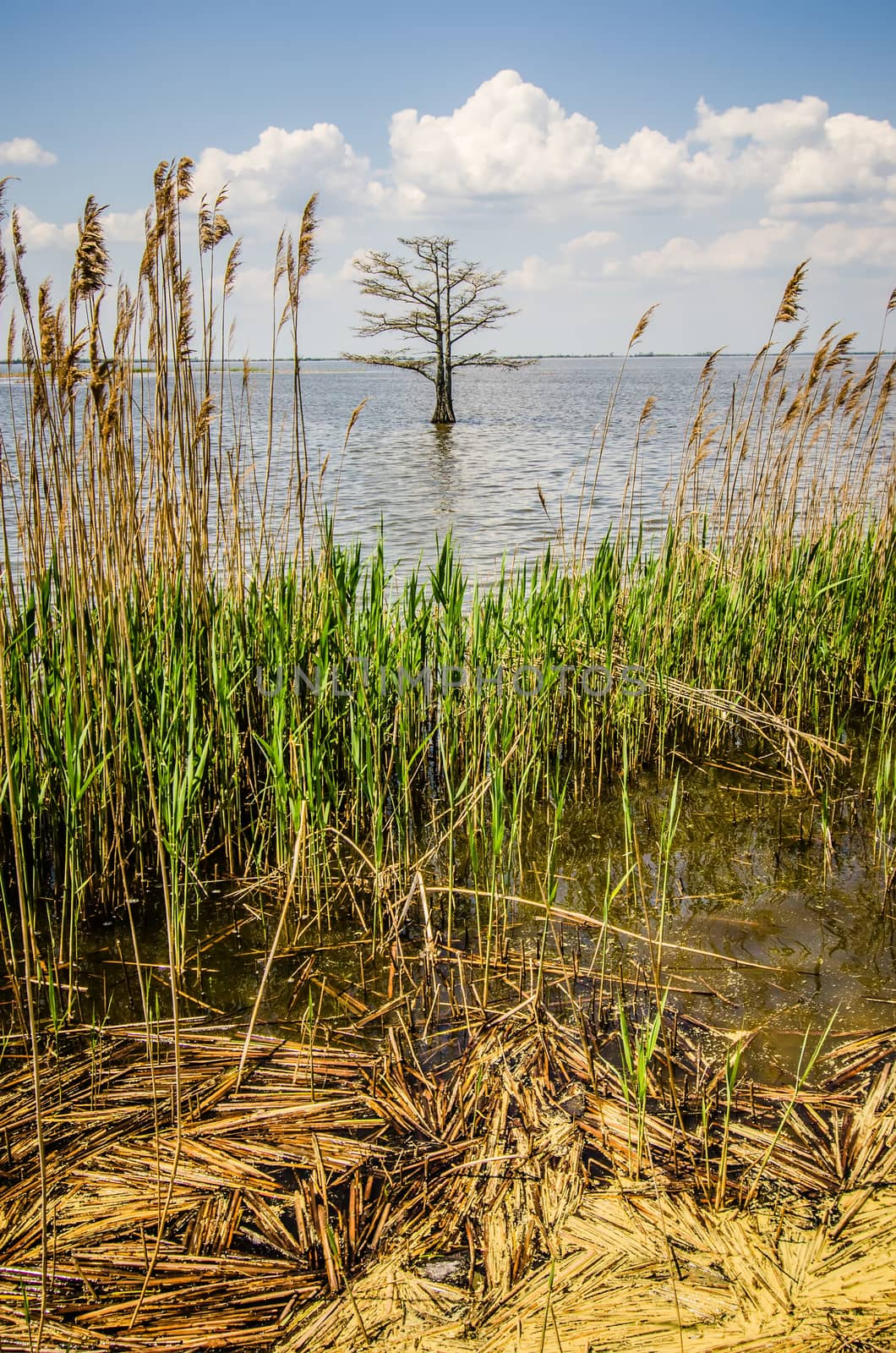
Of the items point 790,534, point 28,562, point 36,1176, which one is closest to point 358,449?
point 790,534

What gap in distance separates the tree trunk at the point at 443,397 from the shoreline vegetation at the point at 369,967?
24397 millimetres

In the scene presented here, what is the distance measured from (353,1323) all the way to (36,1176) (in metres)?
0.76

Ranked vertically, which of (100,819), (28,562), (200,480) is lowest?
(100,819)

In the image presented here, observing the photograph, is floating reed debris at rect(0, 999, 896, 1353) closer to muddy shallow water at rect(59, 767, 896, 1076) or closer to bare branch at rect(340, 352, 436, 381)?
muddy shallow water at rect(59, 767, 896, 1076)

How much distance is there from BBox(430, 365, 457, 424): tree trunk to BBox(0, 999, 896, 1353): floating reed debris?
27466 mm

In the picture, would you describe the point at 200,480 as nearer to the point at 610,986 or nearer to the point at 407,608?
the point at 407,608

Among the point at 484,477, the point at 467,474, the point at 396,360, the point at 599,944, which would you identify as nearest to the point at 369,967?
the point at 599,944

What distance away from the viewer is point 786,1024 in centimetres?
235

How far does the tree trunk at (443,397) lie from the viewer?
27.9m

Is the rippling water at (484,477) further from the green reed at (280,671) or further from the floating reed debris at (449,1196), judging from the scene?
the floating reed debris at (449,1196)

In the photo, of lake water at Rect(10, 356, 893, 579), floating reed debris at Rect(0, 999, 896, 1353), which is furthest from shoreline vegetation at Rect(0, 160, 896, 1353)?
lake water at Rect(10, 356, 893, 579)

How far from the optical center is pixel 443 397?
28.5 metres

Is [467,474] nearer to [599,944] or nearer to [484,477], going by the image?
[484,477]

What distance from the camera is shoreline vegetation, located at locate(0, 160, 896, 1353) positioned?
5.11 feet
